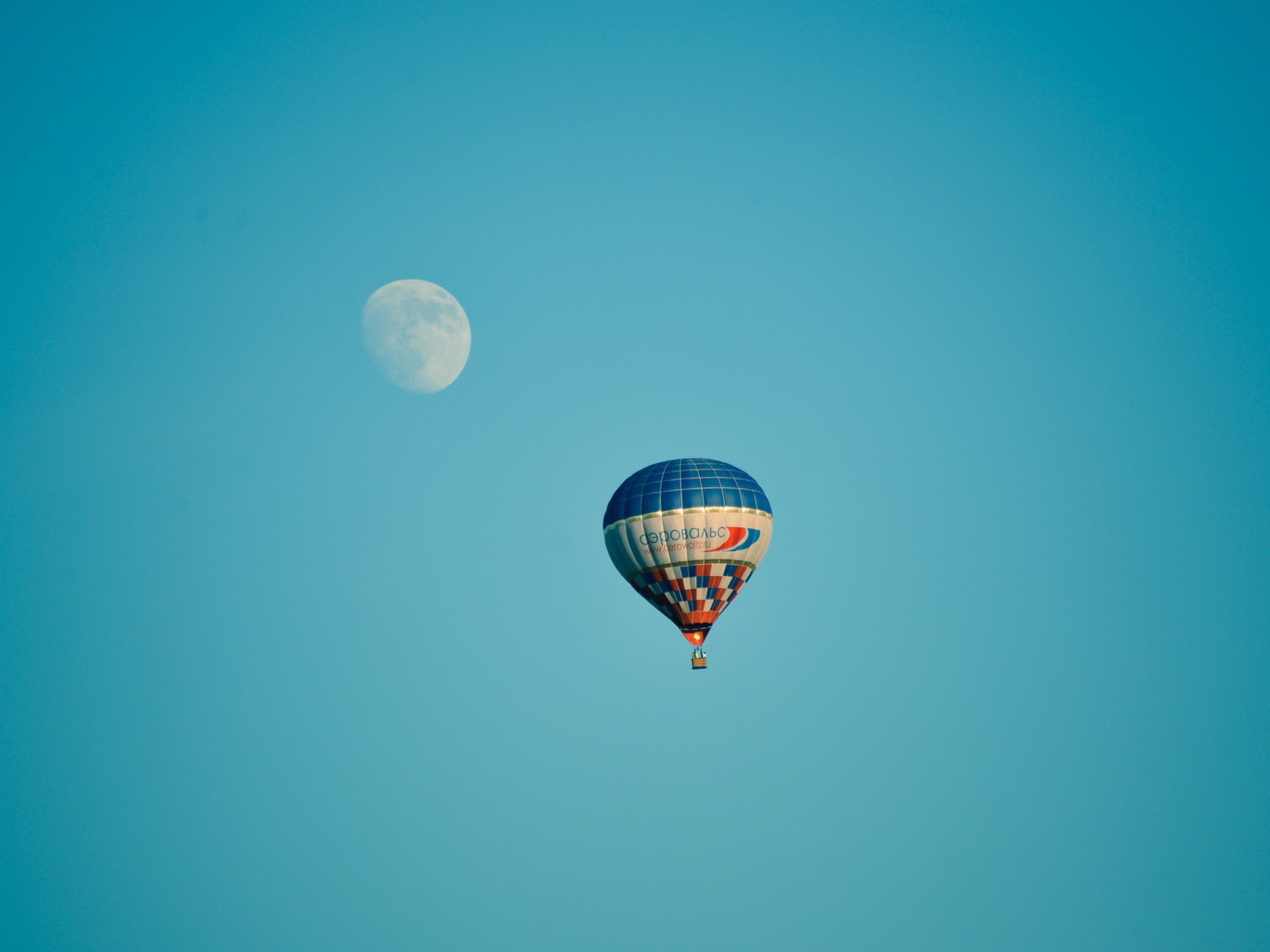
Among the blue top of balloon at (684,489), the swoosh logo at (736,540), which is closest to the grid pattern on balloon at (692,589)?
the swoosh logo at (736,540)

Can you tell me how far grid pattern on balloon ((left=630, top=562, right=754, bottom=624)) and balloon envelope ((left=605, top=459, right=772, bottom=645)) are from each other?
0.03 m

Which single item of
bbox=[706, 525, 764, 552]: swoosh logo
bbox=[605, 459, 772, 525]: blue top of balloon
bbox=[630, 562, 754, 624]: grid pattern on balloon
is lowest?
bbox=[630, 562, 754, 624]: grid pattern on balloon

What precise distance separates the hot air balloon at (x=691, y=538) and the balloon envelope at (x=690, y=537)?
0.03m

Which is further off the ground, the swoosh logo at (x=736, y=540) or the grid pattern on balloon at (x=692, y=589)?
the swoosh logo at (x=736, y=540)

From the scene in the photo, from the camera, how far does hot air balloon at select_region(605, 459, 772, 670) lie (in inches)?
1875

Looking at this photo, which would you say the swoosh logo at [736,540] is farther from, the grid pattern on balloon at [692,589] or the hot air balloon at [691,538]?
the grid pattern on balloon at [692,589]

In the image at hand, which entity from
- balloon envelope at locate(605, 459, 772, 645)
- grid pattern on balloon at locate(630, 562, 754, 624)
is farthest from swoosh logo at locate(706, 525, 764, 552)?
grid pattern on balloon at locate(630, 562, 754, 624)

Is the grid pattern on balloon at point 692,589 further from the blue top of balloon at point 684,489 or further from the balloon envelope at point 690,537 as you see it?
the blue top of balloon at point 684,489

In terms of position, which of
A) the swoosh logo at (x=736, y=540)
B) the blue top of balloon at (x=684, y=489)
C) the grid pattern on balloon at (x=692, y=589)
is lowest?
the grid pattern on balloon at (x=692, y=589)

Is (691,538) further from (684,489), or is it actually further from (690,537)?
(684,489)

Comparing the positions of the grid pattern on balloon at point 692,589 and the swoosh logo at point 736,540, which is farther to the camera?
the grid pattern on balloon at point 692,589

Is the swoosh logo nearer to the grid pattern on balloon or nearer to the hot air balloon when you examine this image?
the hot air balloon

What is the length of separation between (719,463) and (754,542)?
13.0ft

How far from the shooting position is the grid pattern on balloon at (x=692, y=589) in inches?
1884
